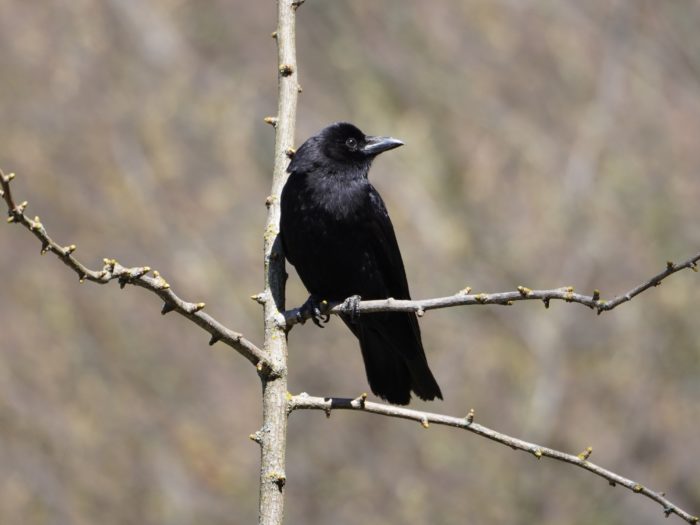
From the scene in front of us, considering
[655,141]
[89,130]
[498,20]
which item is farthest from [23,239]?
[655,141]

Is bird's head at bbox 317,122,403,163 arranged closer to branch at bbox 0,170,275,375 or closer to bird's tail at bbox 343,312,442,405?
bird's tail at bbox 343,312,442,405

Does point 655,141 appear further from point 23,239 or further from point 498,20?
point 23,239

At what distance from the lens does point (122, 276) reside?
9.53ft

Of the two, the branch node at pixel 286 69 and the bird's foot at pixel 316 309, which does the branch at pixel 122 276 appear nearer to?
the bird's foot at pixel 316 309

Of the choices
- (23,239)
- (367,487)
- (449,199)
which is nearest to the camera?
(23,239)

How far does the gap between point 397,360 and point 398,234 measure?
8.63 meters

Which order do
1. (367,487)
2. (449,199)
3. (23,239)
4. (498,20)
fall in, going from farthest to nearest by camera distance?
(498,20) → (449,199) → (367,487) → (23,239)

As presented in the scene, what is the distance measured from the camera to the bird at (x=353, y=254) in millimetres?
5031

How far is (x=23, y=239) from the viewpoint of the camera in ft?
40.2

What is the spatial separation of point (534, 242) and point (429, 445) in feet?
10.7

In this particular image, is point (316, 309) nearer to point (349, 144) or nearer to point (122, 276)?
point (349, 144)

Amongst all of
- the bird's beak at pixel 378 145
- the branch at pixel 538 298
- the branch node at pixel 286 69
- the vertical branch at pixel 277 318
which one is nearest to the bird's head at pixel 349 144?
the bird's beak at pixel 378 145

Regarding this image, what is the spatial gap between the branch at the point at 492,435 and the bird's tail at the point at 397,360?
1824mm

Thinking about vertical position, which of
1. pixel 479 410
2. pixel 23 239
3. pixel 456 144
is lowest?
pixel 479 410
